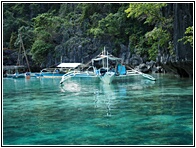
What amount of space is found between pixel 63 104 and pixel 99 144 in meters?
5.44

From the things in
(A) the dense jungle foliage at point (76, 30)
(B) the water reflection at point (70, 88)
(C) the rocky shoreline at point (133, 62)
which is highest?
(A) the dense jungle foliage at point (76, 30)

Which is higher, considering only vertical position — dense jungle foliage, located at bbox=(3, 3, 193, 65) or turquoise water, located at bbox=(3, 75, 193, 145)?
dense jungle foliage, located at bbox=(3, 3, 193, 65)

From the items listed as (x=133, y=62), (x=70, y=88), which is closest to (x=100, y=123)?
(x=70, y=88)

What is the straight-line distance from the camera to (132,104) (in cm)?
1083

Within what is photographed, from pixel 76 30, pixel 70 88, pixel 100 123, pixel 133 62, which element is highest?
pixel 76 30

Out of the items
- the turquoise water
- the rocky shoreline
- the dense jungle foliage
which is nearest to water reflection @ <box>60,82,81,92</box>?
the turquoise water

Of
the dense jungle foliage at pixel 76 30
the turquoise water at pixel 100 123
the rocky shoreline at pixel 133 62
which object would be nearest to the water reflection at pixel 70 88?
the turquoise water at pixel 100 123

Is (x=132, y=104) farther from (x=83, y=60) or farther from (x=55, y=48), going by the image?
(x=55, y=48)

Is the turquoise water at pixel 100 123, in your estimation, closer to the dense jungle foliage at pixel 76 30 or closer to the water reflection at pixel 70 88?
the water reflection at pixel 70 88

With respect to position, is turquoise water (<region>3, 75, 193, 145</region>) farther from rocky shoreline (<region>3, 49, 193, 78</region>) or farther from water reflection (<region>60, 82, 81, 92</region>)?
rocky shoreline (<region>3, 49, 193, 78</region>)

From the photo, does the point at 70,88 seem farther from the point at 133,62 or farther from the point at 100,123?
the point at 133,62

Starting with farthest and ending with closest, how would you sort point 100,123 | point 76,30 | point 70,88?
point 76,30
point 70,88
point 100,123

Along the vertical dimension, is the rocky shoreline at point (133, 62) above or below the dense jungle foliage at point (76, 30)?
below

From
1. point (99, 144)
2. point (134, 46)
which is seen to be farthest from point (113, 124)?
point (134, 46)
